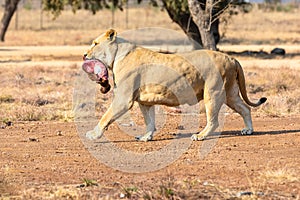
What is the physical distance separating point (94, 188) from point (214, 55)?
3629 millimetres

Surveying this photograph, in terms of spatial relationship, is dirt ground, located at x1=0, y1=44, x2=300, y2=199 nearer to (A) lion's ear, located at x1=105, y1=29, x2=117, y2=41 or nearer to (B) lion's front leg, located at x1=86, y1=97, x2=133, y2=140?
(B) lion's front leg, located at x1=86, y1=97, x2=133, y2=140

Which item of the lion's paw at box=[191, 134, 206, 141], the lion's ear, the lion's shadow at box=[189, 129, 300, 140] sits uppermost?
the lion's ear

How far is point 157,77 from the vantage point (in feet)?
35.3

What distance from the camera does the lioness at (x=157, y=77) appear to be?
10672mm

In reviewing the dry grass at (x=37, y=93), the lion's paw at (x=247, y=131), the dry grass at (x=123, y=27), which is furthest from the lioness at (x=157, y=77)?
the dry grass at (x=123, y=27)

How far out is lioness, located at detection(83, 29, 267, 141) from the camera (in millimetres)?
10672

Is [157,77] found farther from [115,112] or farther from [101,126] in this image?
[101,126]

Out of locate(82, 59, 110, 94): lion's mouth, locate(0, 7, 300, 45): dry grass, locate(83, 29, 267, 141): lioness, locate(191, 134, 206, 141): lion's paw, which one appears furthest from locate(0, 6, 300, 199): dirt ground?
locate(0, 7, 300, 45): dry grass

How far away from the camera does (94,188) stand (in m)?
7.95

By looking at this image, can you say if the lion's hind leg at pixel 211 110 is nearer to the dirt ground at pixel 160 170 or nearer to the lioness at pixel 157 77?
the lioness at pixel 157 77

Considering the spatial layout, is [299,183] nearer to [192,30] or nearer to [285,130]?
[285,130]

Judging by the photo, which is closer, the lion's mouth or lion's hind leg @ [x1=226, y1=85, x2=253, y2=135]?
the lion's mouth

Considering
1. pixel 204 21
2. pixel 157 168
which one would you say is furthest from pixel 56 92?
pixel 157 168

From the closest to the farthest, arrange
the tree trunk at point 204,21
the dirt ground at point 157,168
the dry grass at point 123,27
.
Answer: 1. the dirt ground at point 157,168
2. the tree trunk at point 204,21
3. the dry grass at point 123,27
